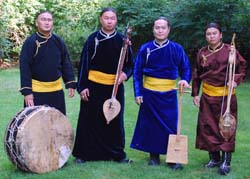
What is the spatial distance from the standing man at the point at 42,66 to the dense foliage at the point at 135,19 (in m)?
7.98

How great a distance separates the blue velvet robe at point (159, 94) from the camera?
17.8 feet

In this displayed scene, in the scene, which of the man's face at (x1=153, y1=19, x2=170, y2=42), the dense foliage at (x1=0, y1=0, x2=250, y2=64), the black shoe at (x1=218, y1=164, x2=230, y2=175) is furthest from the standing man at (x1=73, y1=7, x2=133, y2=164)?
the dense foliage at (x1=0, y1=0, x2=250, y2=64)

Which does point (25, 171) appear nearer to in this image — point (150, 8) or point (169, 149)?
point (169, 149)

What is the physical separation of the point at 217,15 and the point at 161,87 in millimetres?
7942

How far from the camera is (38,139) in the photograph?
5.10 metres

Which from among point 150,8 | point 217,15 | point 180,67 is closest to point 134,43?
point 150,8

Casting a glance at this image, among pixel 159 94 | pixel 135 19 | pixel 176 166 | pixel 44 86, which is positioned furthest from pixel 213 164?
pixel 135 19

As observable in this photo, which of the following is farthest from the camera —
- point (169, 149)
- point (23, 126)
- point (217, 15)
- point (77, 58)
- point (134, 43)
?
point (134, 43)

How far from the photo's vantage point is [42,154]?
5.14 m

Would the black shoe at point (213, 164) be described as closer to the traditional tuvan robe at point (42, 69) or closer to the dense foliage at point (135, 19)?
the traditional tuvan robe at point (42, 69)

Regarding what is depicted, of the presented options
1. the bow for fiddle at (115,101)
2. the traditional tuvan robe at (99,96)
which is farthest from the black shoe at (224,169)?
the bow for fiddle at (115,101)

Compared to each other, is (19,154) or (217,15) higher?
(217,15)

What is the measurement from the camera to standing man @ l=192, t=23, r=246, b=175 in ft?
17.3

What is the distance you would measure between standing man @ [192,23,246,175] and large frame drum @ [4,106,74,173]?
4.84 ft
